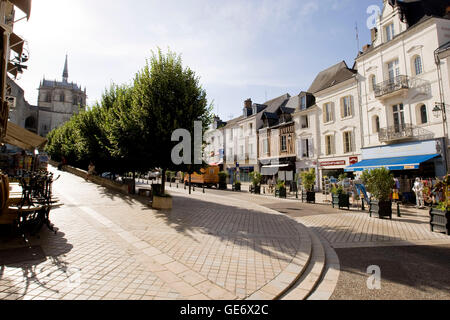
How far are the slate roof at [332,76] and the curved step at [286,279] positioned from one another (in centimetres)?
2100

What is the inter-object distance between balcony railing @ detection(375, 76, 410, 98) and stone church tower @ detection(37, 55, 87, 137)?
85280 millimetres

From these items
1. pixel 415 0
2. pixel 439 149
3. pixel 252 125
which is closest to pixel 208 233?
pixel 439 149

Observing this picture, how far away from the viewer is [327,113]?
22828 mm

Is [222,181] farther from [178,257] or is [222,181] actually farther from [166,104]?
[178,257]

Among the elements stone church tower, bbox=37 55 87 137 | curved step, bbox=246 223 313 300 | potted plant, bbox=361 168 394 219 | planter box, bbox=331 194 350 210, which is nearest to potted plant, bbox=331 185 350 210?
planter box, bbox=331 194 350 210

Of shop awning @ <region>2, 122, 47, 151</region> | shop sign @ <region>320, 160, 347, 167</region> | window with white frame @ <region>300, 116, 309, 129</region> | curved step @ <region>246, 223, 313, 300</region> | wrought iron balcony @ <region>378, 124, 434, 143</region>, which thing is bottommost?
curved step @ <region>246, 223, 313, 300</region>

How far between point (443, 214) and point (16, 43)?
98.7 feet

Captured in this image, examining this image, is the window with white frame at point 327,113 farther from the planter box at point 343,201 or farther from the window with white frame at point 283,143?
the planter box at point 343,201

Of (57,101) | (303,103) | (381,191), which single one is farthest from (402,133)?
(57,101)

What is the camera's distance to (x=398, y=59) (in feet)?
54.5

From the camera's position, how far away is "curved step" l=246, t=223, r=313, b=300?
3.09m

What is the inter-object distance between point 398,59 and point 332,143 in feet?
27.1

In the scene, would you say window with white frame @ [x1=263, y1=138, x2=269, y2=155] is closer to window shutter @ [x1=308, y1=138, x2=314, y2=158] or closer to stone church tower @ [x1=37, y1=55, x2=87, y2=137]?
window shutter @ [x1=308, y1=138, x2=314, y2=158]

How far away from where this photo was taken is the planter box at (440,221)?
6.77 m
